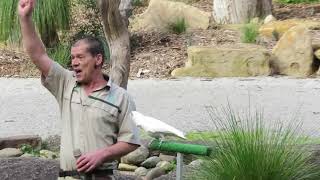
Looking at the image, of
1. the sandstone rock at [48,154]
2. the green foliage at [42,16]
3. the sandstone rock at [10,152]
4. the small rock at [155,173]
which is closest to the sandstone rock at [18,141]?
the sandstone rock at [10,152]

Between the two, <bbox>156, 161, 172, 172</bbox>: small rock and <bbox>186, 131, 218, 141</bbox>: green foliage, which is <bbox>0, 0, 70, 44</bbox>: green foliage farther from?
<bbox>156, 161, 172, 172</bbox>: small rock

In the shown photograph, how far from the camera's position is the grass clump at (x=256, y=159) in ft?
18.5

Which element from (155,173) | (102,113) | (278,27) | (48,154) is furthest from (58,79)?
(278,27)

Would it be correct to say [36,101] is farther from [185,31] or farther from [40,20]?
[185,31]

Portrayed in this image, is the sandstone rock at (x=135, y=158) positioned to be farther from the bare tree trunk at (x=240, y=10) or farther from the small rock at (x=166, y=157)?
the bare tree trunk at (x=240, y=10)

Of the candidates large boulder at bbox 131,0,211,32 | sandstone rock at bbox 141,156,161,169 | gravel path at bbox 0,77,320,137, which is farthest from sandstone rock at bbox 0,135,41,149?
large boulder at bbox 131,0,211,32

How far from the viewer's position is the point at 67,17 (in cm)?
1580

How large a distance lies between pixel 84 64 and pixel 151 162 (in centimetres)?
387

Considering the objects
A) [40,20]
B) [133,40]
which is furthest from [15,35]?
[133,40]

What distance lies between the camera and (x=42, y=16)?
50.6 ft

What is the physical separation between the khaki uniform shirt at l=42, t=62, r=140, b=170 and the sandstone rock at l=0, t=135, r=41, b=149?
4.47 metres

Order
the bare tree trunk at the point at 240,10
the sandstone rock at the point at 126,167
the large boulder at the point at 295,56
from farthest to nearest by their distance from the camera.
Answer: the bare tree trunk at the point at 240,10
the large boulder at the point at 295,56
the sandstone rock at the point at 126,167

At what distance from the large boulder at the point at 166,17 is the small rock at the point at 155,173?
10.1 metres

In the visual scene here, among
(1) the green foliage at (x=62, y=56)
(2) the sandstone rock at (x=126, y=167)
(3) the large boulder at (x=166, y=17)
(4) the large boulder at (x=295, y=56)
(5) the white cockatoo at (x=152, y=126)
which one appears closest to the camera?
(5) the white cockatoo at (x=152, y=126)
